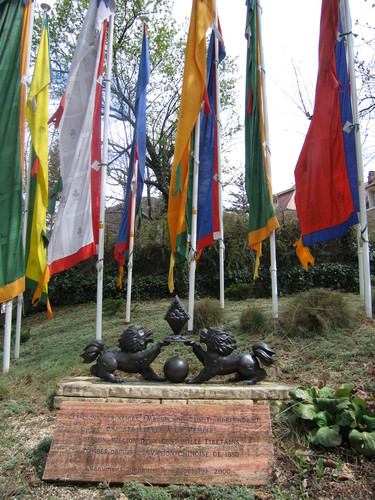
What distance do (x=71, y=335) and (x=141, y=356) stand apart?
5.50 metres

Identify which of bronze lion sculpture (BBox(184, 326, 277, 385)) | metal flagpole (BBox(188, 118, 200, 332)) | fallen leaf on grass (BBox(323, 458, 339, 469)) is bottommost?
fallen leaf on grass (BBox(323, 458, 339, 469))

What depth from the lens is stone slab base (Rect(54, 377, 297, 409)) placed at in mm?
3850

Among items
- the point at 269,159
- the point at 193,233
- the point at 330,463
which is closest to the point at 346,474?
the point at 330,463

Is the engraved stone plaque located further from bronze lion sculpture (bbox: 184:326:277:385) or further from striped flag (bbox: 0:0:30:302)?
striped flag (bbox: 0:0:30:302)

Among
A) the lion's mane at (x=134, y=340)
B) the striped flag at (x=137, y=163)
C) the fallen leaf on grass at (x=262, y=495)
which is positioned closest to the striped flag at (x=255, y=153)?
the striped flag at (x=137, y=163)

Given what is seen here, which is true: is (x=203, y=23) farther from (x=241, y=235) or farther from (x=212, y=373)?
(x=241, y=235)

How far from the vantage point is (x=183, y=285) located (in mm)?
13578

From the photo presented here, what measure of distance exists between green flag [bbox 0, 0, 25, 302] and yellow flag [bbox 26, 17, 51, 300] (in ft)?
2.33

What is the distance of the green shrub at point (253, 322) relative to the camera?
6.75 metres

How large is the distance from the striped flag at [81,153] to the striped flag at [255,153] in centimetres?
269

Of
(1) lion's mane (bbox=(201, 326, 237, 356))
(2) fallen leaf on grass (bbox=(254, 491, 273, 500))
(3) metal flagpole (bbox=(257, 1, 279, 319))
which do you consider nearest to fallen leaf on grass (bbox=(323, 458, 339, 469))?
(2) fallen leaf on grass (bbox=(254, 491, 273, 500))

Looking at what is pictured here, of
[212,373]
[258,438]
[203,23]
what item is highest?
[203,23]

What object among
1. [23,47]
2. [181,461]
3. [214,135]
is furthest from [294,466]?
[23,47]

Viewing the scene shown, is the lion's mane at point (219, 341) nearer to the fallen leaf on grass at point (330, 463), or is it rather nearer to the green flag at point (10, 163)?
the fallen leaf on grass at point (330, 463)
